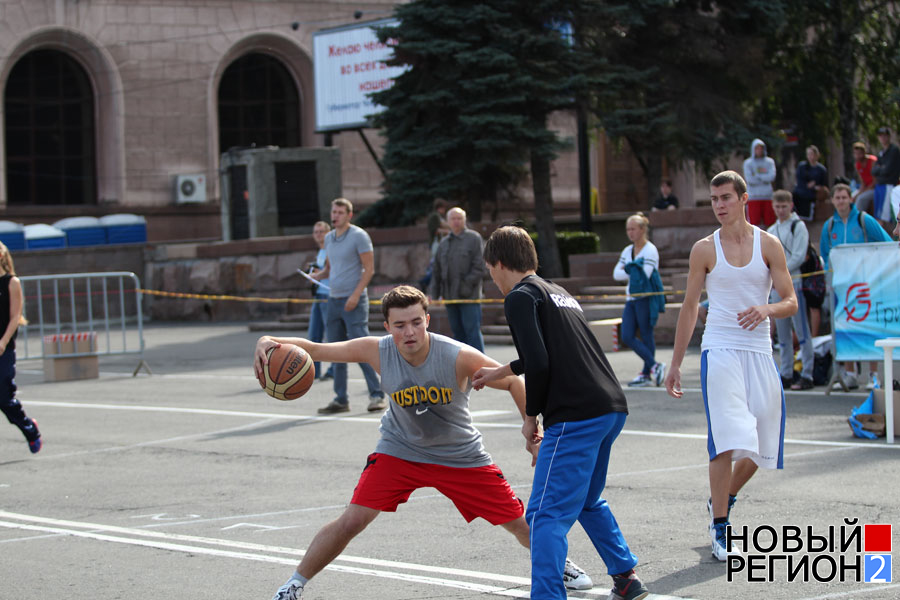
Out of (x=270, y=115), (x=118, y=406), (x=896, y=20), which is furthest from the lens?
(x=270, y=115)

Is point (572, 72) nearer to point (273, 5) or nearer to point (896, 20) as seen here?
point (896, 20)

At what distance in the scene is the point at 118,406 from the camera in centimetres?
1404

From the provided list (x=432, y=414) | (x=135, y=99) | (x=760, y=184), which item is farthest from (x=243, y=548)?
(x=135, y=99)

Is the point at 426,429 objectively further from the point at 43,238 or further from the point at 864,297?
the point at 43,238

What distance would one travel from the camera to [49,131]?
38625 millimetres

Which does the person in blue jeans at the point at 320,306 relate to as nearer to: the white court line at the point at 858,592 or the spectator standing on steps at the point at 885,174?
the spectator standing on steps at the point at 885,174

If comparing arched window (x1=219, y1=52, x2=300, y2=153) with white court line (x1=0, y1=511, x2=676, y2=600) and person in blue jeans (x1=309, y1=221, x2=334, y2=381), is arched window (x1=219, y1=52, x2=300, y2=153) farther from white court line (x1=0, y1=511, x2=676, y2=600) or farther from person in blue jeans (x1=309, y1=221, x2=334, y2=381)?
white court line (x1=0, y1=511, x2=676, y2=600)

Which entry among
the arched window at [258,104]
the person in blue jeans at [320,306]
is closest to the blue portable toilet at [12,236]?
the arched window at [258,104]

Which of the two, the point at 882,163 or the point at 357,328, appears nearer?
the point at 357,328

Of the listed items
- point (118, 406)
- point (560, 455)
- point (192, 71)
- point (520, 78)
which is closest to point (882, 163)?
point (520, 78)

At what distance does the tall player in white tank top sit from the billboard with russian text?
90.2 ft

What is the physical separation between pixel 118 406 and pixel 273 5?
27425 millimetres

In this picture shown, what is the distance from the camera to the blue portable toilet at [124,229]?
108 ft

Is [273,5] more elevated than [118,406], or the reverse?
[273,5]
